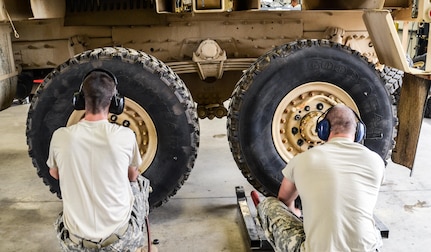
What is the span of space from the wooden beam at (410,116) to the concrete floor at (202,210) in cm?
44

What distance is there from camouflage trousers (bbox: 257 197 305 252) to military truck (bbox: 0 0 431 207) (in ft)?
2.82

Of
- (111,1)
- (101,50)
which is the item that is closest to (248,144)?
(101,50)

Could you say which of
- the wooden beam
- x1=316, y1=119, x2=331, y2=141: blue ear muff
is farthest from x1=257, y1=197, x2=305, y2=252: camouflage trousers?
the wooden beam

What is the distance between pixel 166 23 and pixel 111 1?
0.55m

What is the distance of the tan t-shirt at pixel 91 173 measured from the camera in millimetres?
2561

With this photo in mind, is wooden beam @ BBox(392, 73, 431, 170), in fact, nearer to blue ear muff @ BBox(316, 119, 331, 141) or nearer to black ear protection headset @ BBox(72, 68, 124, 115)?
blue ear muff @ BBox(316, 119, 331, 141)

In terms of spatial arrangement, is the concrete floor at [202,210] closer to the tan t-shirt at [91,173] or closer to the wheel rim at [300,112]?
the wheel rim at [300,112]

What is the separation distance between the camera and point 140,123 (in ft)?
12.5

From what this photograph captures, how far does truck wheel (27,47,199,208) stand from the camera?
3.66 metres

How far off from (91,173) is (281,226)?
110 centimetres

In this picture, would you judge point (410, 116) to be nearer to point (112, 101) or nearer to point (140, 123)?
point (140, 123)

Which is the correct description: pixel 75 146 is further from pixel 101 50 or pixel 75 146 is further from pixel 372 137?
pixel 372 137

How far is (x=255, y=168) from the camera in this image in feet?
12.6

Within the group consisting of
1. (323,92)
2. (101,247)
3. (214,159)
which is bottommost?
(214,159)
